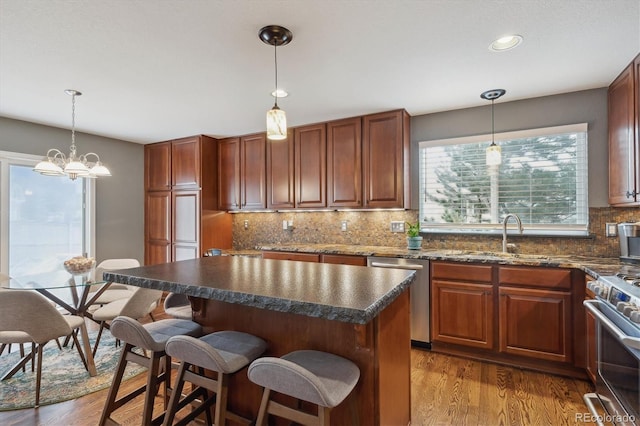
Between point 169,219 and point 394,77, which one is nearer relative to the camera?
point 394,77

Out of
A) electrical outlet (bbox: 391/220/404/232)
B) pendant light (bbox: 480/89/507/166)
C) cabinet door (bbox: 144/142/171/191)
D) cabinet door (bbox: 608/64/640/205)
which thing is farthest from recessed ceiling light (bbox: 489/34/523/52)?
cabinet door (bbox: 144/142/171/191)

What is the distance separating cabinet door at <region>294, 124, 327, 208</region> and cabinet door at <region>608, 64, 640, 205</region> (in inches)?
104

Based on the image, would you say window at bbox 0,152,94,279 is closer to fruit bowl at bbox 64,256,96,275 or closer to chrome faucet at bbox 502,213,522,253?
fruit bowl at bbox 64,256,96,275

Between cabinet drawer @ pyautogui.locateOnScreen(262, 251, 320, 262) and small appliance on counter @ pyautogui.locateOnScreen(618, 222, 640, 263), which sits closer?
small appliance on counter @ pyautogui.locateOnScreen(618, 222, 640, 263)

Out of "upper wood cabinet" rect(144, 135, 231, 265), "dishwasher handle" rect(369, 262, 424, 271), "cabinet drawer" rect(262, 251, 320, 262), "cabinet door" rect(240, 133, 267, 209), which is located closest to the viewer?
"dishwasher handle" rect(369, 262, 424, 271)

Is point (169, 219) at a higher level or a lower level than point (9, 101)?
lower

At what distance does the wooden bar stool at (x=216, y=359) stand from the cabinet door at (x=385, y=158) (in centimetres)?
224

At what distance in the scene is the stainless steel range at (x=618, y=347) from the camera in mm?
1429

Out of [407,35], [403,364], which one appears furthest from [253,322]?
[407,35]

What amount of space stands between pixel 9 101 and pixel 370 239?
12.9 feet

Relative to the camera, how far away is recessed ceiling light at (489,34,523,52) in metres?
2.03

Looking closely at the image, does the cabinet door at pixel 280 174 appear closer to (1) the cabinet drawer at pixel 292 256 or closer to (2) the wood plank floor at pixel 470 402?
(1) the cabinet drawer at pixel 292 256

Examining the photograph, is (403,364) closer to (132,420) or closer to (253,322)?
(253,322)

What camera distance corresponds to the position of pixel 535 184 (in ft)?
10.2
